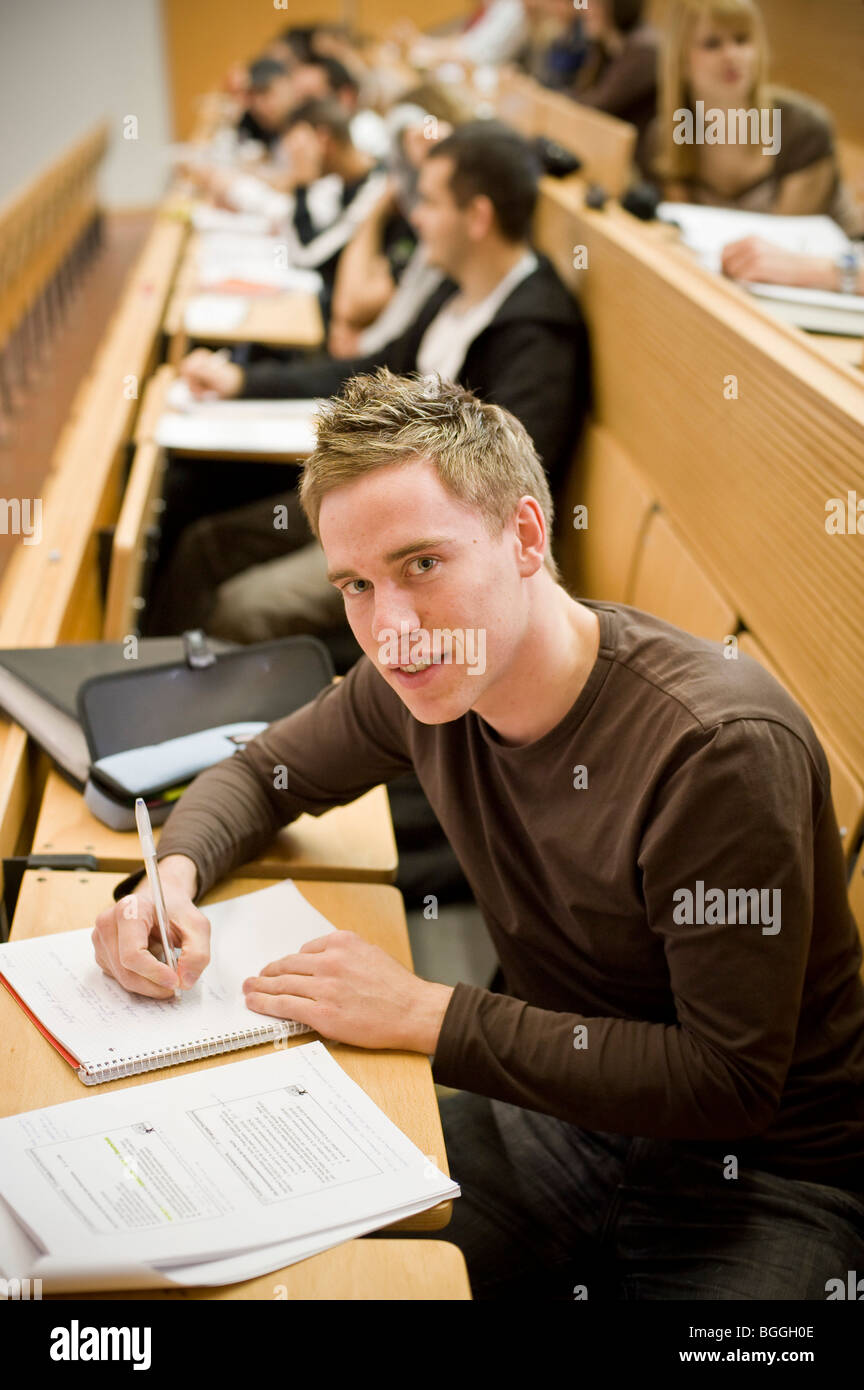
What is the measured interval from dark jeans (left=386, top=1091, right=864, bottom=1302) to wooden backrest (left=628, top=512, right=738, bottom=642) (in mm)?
783

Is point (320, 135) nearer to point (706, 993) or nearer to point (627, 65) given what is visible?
point (627, 65)

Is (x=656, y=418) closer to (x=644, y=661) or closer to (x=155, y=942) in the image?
(x=644, y=661)

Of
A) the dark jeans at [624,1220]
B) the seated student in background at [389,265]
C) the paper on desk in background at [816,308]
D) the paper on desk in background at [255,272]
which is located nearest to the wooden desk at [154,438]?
the seated student in background at [389,265]

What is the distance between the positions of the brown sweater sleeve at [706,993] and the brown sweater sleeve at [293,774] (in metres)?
0.42

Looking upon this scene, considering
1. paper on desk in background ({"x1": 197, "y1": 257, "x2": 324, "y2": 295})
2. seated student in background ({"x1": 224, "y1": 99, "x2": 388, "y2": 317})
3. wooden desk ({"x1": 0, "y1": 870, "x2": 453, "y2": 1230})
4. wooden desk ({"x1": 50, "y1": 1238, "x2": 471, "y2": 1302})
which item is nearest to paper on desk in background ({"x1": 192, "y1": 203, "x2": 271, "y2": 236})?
seated student in background ({"x1": 224, "y1": 99, "x2": 388, "y2": 317})

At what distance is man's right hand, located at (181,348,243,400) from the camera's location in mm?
3207

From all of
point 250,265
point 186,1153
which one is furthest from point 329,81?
point 186,1153

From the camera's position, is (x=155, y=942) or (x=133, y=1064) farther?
(x=155, y=942)

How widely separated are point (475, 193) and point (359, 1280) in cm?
257

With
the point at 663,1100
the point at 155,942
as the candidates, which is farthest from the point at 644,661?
the point at 155,942

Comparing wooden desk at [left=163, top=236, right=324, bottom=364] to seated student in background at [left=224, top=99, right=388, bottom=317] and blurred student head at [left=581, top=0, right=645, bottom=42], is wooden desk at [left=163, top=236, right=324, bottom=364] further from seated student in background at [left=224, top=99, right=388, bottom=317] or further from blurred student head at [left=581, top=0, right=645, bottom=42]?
blurred student head at [left=581, top=0, right=645, bottom=42]

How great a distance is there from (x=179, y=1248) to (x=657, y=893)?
51 cm

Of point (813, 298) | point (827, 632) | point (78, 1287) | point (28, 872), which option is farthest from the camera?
point (813, 298)

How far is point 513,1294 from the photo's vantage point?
53.0 inches
